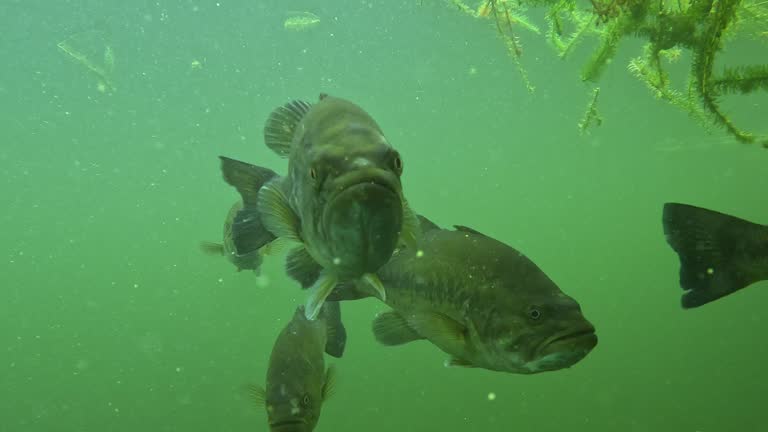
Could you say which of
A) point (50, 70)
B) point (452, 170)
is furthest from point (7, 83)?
point (452, 170)

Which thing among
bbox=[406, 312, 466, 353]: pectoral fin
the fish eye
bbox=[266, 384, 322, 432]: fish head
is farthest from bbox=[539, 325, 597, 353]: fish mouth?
bbox=[266, 384, 322, 432]: fish head

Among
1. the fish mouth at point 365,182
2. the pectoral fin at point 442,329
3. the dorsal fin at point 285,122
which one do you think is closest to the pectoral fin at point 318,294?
the fish mouth at point 365,182

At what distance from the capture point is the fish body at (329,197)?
5.63 feet

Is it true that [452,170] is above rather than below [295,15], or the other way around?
below

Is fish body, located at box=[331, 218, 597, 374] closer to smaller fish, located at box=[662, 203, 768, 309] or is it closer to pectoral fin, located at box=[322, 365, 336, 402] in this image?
smaller fish, located at box=[662, 203, 768, 309]

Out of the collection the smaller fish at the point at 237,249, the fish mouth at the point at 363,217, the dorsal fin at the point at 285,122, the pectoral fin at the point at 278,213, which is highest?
the fish mouth at the point at 363,217

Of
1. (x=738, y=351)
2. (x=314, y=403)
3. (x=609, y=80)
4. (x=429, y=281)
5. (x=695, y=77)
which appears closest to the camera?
(x=429, y=281)

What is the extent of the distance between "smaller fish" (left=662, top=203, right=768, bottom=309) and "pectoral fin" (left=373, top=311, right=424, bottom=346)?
158 centimetres

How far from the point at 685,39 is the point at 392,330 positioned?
3.77m

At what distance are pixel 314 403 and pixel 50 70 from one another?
4144cm

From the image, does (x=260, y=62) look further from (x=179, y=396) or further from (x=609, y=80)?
(x=179, y=396)

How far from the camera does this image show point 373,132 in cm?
195

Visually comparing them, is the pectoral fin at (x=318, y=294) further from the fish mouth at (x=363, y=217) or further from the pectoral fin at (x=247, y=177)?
the pectoral fin at (x=247, y=177)

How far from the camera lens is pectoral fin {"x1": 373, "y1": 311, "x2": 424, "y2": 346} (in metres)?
3.18
